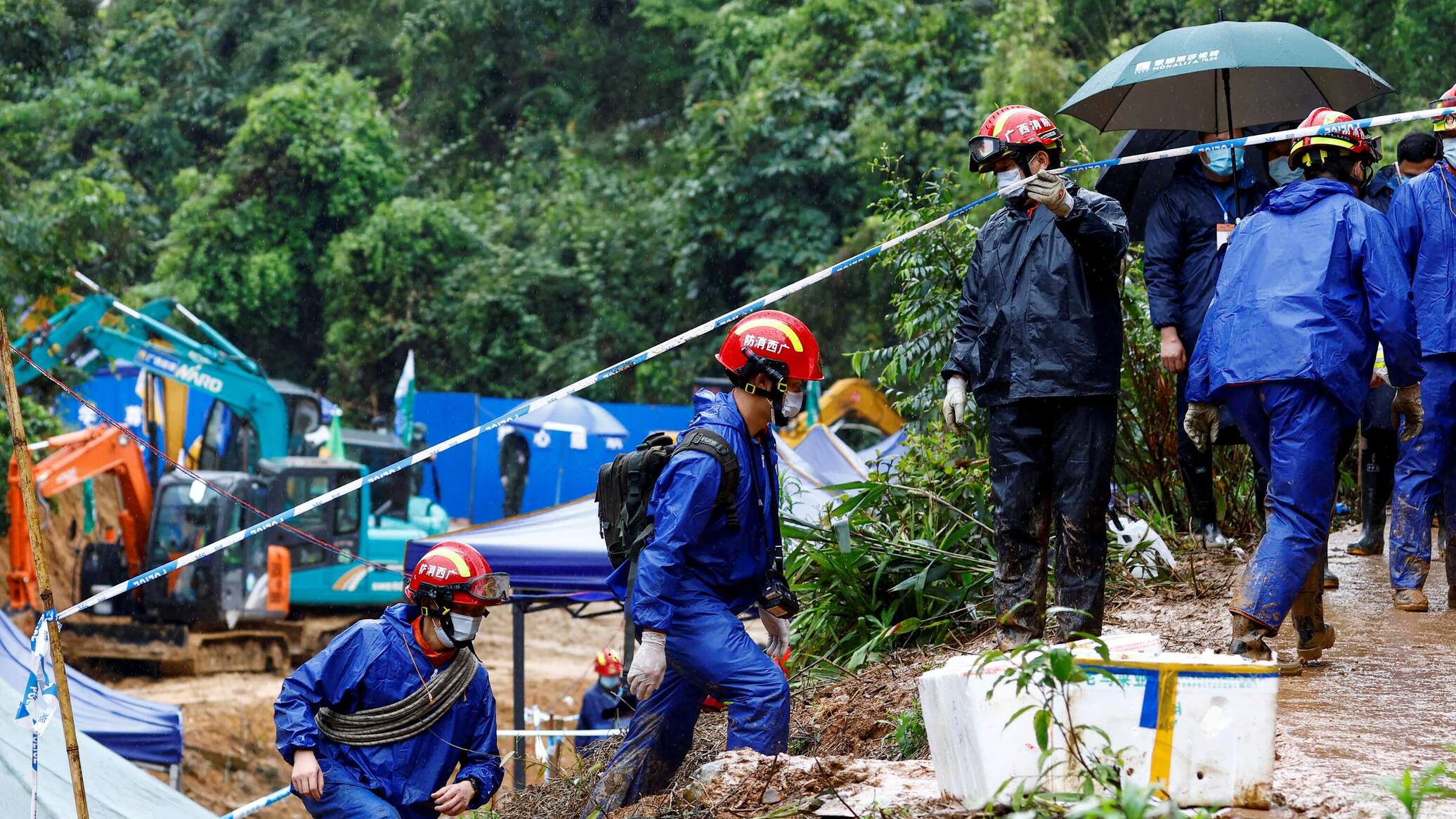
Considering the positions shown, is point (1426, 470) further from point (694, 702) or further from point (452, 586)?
point (452, 586)

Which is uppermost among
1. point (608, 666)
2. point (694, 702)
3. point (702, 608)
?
point (702, 608)

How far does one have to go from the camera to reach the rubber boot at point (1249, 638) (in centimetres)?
470

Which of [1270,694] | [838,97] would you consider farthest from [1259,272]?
[838,97]

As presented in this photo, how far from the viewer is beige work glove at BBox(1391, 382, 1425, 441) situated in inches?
205

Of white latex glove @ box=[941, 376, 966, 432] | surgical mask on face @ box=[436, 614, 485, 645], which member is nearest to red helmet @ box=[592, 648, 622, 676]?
surgical mask on face @ box=[436, 614, 485, 645]

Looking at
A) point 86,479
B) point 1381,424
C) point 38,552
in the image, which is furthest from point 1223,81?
point 86,479

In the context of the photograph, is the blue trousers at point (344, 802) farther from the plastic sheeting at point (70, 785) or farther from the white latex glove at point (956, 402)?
the white latex glove at point (956, 402)

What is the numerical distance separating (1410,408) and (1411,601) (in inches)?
45.1

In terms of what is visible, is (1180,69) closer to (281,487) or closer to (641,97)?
(281,487)

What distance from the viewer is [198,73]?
31.2 m

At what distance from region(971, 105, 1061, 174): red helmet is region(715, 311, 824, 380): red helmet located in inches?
32.3

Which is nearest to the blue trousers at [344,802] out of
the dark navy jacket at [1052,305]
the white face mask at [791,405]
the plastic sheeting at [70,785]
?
the plastic sheeting at [70,785]

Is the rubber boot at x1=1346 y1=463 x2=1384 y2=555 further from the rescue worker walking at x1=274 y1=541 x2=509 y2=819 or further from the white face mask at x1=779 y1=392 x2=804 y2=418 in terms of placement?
the rescue worker walking at x1=274 y1=541 x2=509 y2=819

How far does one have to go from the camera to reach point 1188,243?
646 centimetres
